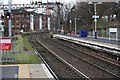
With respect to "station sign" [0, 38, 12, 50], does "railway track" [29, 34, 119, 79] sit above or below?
below

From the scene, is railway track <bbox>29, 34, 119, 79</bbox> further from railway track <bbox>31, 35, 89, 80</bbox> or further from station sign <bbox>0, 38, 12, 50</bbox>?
station sign <bbox>0, 38, 12, 50</bbox>

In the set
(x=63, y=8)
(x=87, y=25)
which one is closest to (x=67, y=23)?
(x=63, y=8)

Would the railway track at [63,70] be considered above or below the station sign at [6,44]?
below

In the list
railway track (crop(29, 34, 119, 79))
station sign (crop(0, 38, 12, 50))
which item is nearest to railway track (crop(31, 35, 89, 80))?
railway track (crop(29, 34, 119, 79))

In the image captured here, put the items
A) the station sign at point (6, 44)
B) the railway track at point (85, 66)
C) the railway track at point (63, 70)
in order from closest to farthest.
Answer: the railway track at point (63, 70)
the railway track at point (85, 66)
the station sign at point (6, 44)

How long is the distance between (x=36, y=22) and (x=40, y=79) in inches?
6634

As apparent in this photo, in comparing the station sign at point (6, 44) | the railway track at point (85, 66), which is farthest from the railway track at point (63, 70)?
the station sign at point (6, 44)

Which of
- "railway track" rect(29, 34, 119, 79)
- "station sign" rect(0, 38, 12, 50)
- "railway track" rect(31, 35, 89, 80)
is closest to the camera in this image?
"railway track" rect(31, 35, 89, 80)

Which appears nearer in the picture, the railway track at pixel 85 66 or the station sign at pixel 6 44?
the railway track at pixel 85 66

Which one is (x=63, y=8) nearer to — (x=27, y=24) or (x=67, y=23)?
(x=67, y=23)

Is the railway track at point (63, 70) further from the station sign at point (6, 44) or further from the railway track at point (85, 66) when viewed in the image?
the station sign at point (6, 44)

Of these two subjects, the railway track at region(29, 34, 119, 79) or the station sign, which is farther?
the station sign

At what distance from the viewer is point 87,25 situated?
86.4 m

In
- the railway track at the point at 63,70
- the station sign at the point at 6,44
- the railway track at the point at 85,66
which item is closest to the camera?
the railway track at the point at 63,70
